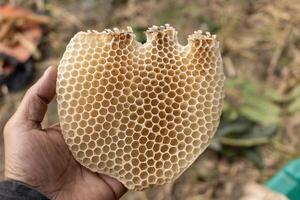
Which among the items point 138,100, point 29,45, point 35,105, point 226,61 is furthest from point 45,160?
point 29,45

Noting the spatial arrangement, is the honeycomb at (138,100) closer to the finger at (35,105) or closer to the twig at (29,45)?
the finger at (35,105)

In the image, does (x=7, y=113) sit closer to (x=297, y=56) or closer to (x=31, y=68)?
(x=31, y=68)

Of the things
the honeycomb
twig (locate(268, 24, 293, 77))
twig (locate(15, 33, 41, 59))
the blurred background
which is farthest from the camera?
twig (locate(15, 33, 41, 59))

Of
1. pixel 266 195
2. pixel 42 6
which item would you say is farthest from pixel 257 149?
pixel 42 6

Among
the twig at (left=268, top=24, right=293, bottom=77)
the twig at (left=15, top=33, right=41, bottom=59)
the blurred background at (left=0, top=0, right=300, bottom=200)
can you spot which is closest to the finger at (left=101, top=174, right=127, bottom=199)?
the blurred background at (left=0, top=0, right=300, bottom=200)

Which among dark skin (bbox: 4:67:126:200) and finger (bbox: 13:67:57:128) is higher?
finger (bbox: 13:67:57:128)

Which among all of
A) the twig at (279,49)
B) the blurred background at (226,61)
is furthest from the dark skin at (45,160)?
the twig at (279,49)

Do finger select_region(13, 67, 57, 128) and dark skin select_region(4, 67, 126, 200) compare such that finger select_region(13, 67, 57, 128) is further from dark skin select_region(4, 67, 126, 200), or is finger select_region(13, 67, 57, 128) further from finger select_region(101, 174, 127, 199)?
Result: finger select_region(101, 174, 127, 199)

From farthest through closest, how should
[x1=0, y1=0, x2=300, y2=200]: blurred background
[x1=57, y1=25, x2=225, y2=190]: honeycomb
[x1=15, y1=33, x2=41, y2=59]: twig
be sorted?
[x1=15, y1=33, x2=41, y2=59]: twig < [x1=0, y1=0, x2=300, y2=200]: blurred background < [x1=57, y1=25, x2=225, y2=190]: honeycomb
